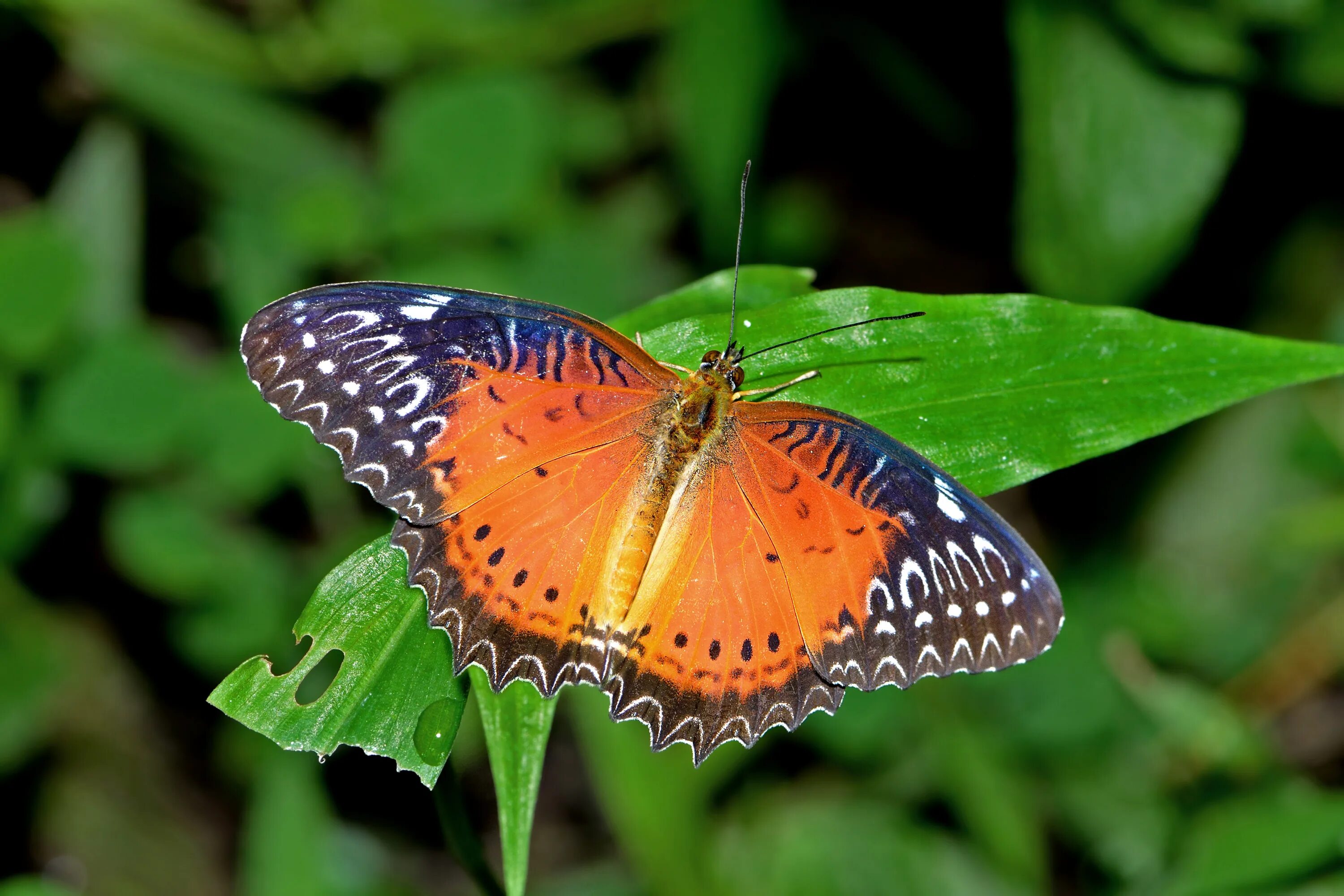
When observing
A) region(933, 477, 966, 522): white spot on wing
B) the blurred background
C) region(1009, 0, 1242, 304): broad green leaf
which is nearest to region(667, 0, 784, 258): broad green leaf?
the blurred background

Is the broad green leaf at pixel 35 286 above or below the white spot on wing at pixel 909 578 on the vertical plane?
above

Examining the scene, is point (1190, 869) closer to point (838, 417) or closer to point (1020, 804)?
point (1020, 804)

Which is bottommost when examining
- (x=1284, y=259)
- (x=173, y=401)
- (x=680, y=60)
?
(x=1284, y=259)

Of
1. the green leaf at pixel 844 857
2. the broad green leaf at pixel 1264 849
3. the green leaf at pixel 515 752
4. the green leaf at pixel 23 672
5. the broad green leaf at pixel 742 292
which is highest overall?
the broad green leaf at pixel 742 292

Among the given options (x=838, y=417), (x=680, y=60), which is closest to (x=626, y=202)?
(x=680, y=60)

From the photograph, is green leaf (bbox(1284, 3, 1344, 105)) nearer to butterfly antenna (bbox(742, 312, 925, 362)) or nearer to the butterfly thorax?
butterfly antenna (bbox(742, 312, 925, 362))

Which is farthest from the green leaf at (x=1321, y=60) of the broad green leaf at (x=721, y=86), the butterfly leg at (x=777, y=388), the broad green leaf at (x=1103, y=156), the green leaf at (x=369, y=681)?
the green leaf at (x=369, y=681)

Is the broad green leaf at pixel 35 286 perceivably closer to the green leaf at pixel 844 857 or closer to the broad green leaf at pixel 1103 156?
the green leaf at pixel 844 857
